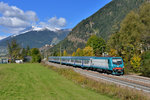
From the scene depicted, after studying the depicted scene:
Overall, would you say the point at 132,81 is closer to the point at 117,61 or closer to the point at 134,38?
the point at 117,61

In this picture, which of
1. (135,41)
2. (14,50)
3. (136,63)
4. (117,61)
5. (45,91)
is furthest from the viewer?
(14,50)

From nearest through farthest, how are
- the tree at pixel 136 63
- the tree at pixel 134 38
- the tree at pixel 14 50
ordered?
the tree at pixel 136 63 < the tree at pixel 134 38 < the tree at pixel 14 50

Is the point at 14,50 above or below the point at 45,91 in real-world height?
above

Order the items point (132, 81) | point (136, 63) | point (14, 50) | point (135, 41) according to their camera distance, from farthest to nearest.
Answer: point (14, 50) < point (135, 41) < point (136, 63) < point (132, 81)

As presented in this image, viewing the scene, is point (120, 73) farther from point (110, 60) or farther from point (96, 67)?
point (96, 67)

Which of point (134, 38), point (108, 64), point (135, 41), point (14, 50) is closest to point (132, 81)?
point (108, 64)

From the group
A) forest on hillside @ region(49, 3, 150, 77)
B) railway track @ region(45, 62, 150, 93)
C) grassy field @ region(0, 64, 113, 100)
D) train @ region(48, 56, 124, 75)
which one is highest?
forest on hillside @ region(49, 3, 150, 77)

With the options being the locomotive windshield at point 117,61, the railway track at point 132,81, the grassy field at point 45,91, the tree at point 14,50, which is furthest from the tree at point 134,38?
the tree at point 14,50

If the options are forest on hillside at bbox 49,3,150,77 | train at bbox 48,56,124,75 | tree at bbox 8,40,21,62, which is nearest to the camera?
train at bbox 48,56,124,75

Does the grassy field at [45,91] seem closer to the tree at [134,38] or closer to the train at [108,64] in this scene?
the train at [108,64]

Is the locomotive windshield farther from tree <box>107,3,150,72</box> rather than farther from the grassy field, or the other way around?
the grassy field

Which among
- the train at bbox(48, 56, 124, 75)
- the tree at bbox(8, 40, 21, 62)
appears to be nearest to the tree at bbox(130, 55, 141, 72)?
the train at bbox(48, 56, 124, 75)

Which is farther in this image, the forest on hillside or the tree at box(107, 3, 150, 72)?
the tree at box(107, 3, 150, 72)

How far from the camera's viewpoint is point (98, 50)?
8294 centimetres
